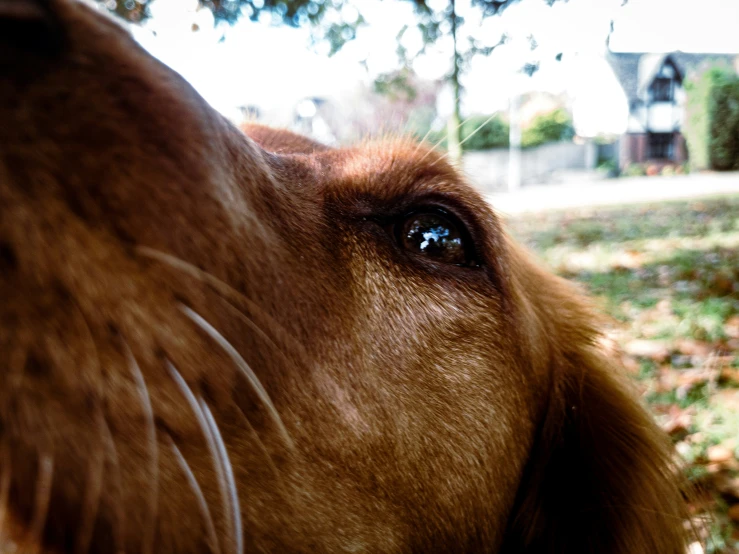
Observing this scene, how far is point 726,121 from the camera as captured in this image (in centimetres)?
3106

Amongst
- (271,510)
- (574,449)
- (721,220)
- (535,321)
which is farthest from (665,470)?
(721,220)

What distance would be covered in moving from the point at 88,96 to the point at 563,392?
2.11 meters

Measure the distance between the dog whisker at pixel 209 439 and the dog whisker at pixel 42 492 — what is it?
0.26 meters

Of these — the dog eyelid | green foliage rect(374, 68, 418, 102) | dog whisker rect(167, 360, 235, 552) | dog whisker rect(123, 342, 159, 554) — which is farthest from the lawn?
green foliage rect(374, 68, 418, 102)

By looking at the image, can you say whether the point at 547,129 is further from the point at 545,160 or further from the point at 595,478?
the point at 595,478

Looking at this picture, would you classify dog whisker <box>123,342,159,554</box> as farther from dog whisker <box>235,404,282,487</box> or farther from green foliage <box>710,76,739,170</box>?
green foliage <box>710,76,739,170</box>

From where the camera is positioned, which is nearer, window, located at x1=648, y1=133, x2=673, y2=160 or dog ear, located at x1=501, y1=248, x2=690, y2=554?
→ dog ear, located at x1=501, y1=248, x2=690, y2=554

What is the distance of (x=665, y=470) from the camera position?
7.68ft

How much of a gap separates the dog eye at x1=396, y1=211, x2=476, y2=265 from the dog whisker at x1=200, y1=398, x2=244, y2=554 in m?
1.01

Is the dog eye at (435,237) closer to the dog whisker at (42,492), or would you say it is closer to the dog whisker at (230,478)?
the dog whisker at (230,478)

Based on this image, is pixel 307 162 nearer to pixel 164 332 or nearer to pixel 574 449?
pixel 164 332

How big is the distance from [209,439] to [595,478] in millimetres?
1697

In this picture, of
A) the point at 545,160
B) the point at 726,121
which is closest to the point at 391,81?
the point at 726,121

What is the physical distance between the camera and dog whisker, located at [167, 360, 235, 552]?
1.19 m
